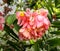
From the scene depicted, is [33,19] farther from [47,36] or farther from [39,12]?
[47,36]

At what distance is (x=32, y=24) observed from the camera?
1004 millimetres

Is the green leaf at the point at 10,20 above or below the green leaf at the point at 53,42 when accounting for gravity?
above

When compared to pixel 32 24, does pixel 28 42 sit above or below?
below

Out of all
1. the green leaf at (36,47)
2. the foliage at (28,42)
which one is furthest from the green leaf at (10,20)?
the green leaf at (36,47)

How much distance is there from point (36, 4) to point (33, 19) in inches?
35.9

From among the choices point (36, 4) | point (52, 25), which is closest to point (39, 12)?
point (52, 25)

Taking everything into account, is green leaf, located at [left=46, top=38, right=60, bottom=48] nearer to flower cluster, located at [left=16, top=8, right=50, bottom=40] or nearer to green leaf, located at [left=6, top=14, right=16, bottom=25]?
flower cluster, located at [left=16, top=8, right=50, bottom=40]

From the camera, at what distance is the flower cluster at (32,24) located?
1004 millimetres

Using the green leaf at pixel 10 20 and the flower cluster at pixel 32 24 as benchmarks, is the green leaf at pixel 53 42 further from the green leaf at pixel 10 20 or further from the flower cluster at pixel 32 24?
the green leaf at pixel 10 20

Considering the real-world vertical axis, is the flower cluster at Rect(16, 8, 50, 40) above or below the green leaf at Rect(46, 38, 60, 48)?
above

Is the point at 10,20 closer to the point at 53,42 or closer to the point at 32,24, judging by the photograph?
the point at 32,24

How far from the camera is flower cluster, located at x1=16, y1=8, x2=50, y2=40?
1004 millimetres

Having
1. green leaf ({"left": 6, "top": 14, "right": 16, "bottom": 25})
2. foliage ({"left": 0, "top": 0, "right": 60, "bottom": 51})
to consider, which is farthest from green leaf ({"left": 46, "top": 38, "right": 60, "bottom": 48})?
green leaf ({"left": 6, "top": 14, "right": 16, "bottom": 25})

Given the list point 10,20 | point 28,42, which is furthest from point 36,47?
point 10,20
